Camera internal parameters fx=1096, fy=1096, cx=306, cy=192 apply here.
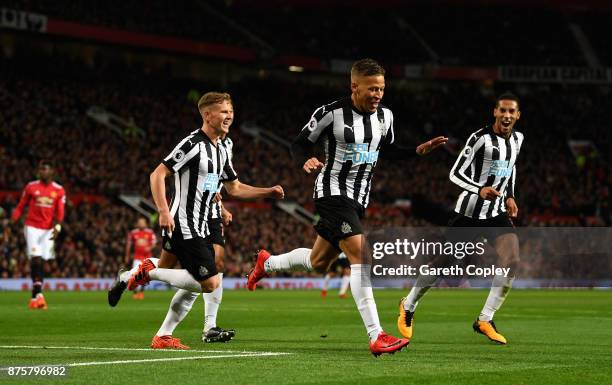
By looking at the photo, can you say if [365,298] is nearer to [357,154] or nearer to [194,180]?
[357,154]

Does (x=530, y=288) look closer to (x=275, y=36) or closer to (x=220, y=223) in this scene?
(x=275, y=36)

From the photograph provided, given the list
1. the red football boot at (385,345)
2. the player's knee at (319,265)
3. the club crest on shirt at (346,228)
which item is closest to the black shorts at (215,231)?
the player's knee at (319,265)

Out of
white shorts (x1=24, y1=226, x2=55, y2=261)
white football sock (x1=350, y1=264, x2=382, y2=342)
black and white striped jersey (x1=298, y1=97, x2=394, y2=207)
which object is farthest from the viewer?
white shorts (x1=24, y1=226, x2=55, y2=261)

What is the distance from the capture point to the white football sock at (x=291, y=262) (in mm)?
9797

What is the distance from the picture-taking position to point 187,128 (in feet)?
142

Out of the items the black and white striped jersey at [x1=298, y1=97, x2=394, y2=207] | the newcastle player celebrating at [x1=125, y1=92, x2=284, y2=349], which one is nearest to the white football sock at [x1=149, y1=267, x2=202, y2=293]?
the newcastle player celebrating at [x1=125, y1=92, x2=284, y2=349]

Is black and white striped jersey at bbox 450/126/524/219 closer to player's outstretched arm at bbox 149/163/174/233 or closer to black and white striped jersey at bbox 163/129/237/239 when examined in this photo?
black and white striped jersey at bbox 163/129/237/239

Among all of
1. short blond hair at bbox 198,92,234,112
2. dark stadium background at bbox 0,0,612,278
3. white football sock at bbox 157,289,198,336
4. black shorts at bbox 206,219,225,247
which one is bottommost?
white football sock at bbox 157,289,198,336

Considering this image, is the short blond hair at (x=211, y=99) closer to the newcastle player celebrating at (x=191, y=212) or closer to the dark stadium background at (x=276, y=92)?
the newcastle player celebrating at (x=191, y=212)

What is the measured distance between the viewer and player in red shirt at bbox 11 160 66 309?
692 inches

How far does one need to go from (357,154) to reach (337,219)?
2.05 feet

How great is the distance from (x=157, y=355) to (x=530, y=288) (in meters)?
27.6

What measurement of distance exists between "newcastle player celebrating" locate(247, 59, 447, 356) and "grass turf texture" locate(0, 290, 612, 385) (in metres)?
0.90

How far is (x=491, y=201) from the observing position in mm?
11555
